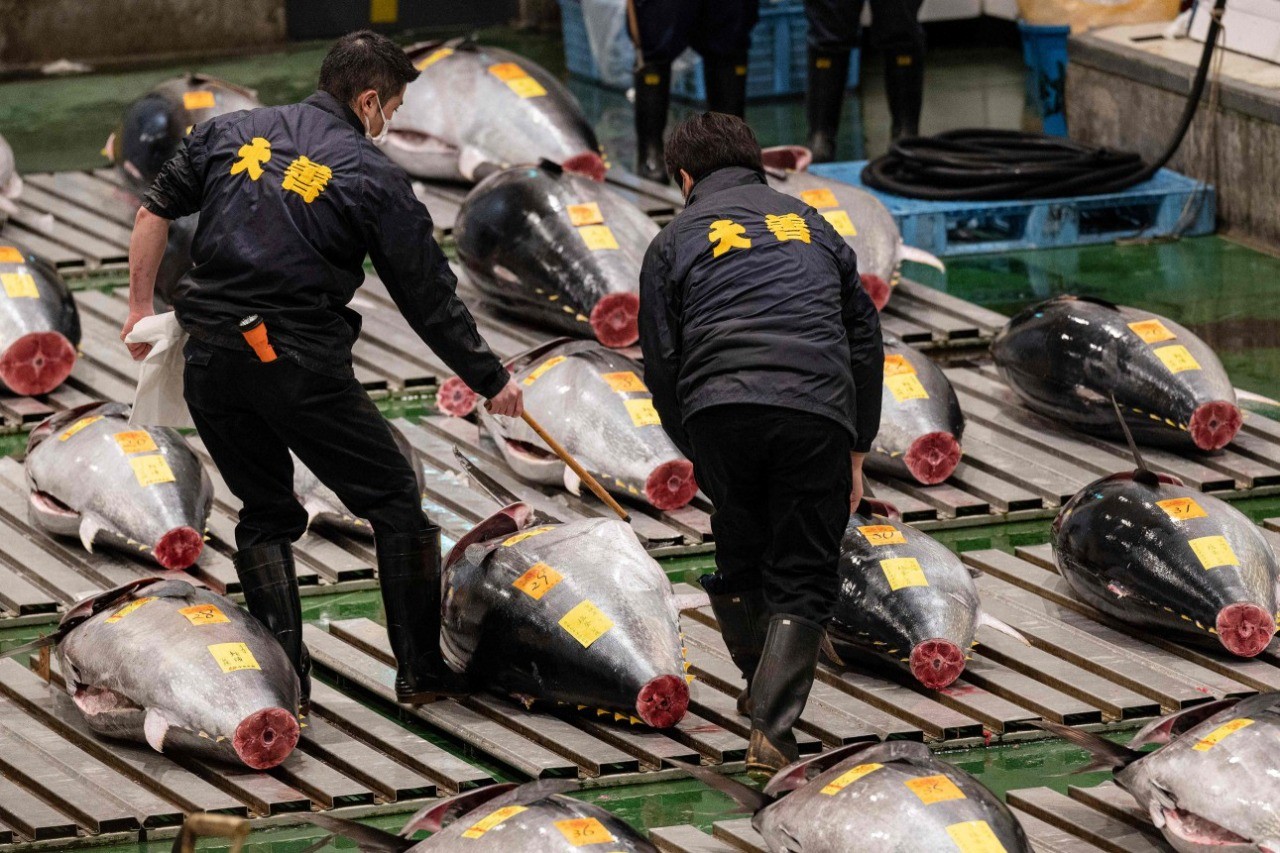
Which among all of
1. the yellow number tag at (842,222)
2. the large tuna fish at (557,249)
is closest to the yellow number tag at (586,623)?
the large tuna fish at (557,249)

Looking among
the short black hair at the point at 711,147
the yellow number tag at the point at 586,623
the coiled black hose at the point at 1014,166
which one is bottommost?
the coiled black hose at the point at 1014,166

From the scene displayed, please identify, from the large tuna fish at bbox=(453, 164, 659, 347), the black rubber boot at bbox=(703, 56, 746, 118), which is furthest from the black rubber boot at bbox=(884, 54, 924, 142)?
the large tuna fish at bbox=(453, 164, 659, 347)

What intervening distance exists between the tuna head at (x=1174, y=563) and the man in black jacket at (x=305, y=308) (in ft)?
4.78

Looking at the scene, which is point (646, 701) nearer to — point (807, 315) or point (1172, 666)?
point (807, 315)

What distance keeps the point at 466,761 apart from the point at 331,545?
4.21 feet

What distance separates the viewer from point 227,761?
4750 millimetres

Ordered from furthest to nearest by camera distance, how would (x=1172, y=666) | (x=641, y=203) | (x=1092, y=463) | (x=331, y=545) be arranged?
(x=641, y=203) < (x=1092, y=463) < (x=331, y=545) < (x=1172, y=666)

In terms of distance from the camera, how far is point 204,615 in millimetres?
4816

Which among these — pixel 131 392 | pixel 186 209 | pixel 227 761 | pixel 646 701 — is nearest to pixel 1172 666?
pixel 646 701

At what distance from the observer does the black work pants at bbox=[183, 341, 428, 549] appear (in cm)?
480

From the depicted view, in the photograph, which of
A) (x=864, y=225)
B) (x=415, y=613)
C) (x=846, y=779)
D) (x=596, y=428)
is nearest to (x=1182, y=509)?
(x=846, y=779)

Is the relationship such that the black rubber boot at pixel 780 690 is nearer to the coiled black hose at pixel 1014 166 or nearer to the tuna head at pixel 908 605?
the tuna head at pixel 908 605

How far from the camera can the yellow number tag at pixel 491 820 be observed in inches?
153

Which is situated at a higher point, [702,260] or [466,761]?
[702,260]
